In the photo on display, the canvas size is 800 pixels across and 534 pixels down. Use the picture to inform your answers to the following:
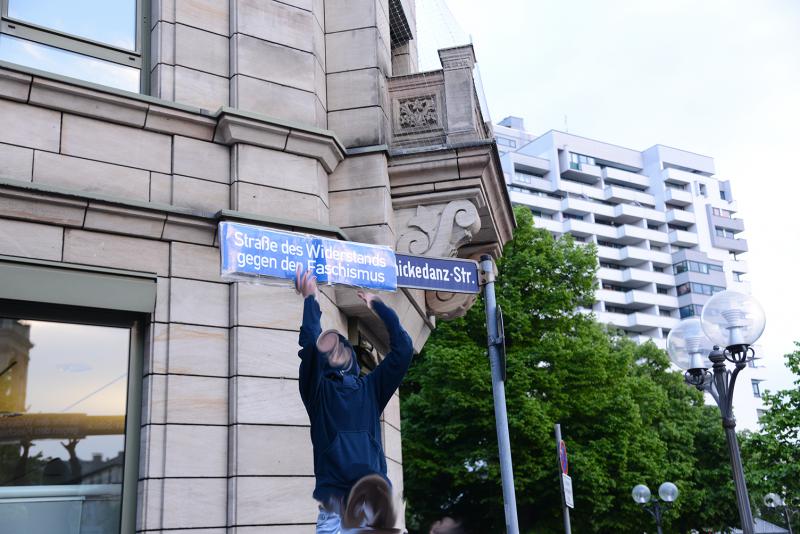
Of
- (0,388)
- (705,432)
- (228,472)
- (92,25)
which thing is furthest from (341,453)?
(705,432)

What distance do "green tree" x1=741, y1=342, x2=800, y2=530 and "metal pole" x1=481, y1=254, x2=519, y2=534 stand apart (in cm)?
2800

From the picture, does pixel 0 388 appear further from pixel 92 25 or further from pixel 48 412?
pixel 92 25

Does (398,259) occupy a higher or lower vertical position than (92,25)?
lower

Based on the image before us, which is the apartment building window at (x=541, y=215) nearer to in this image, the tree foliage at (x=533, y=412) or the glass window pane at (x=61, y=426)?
the tree foliage at (x=533, y=412)

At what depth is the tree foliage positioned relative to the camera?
2334 cm

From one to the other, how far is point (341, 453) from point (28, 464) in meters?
3.44

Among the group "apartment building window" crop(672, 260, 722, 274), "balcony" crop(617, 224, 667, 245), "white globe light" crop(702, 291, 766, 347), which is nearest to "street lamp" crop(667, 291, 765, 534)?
"white globe light" crop(702, 291, 766, 347)

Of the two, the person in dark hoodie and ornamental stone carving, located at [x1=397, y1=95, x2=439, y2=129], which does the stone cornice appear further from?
the person in dark hoodie

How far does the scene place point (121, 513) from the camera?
698 centimetres

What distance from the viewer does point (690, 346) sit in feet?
34.4

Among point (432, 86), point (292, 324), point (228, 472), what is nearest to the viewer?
point (228, 472)

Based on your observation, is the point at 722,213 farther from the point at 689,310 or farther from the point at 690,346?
the point at 690,346

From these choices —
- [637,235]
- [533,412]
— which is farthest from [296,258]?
[637,235]

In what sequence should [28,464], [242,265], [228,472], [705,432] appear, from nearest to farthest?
[242,265] → [28,464] → [228,472] → [705,432]
